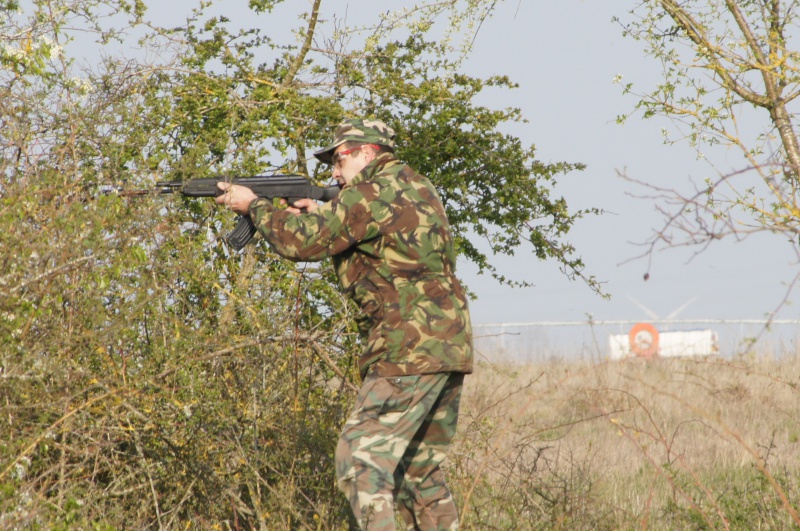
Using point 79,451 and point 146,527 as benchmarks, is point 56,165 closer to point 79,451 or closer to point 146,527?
point 79,451

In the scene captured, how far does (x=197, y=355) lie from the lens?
509 cm

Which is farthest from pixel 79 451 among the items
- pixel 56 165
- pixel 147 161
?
pixel 147 161

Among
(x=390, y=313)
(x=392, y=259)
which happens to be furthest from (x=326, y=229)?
(x=390, y=313)

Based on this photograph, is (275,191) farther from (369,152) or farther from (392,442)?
(392,442)

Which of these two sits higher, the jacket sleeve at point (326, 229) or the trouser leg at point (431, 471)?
the jacket sleeve at point (326, 229)

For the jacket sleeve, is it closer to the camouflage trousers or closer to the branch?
the camouflage trousers

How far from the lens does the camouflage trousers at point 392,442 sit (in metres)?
3.92

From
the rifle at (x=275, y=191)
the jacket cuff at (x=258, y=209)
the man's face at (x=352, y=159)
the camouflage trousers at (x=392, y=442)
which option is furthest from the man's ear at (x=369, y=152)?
the camouflage trousers at (x=392, y=442)

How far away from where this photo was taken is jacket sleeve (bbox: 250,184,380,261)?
4.07m

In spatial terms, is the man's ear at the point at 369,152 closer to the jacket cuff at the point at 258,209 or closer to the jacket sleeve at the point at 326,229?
the jacket sleeve at the point at 326,229

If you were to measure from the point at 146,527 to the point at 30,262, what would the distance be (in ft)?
4.57

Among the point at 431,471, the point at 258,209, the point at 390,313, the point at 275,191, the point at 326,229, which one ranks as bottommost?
the point at 431,471

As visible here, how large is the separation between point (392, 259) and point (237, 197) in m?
0.84

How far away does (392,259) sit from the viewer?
4.18 m
